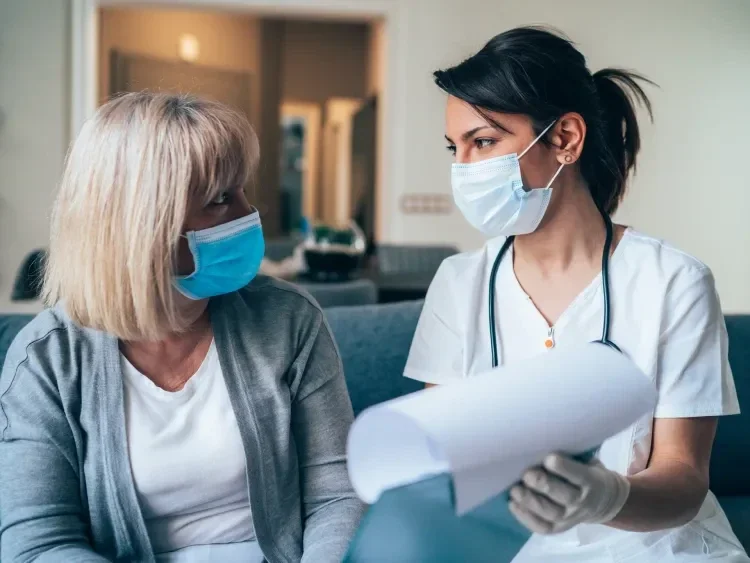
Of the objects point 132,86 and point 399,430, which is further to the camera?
point 132,86

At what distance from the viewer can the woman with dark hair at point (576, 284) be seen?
114 centimetres

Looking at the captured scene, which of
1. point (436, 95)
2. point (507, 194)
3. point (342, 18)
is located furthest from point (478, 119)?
point (342, 18)

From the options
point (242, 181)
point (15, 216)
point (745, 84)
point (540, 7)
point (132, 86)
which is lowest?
point (15, 216)

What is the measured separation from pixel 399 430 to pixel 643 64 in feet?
14.6

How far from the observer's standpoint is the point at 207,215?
44.9 inches

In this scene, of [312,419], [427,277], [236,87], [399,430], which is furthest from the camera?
[236,87]

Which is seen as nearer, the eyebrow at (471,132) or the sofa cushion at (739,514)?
the eyebrow at (471,132)

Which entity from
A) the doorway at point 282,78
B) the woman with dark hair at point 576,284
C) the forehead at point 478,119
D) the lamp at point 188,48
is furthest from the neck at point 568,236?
the lamp at point 188,48

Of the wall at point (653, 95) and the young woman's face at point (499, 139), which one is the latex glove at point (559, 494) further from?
the wall at point (653, 95)

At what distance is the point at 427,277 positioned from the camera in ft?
9.30

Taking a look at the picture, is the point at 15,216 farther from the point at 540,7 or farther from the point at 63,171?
the point at 63,171

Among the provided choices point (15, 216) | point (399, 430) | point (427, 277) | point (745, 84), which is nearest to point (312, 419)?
point (399, 430)

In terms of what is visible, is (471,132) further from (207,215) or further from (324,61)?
(324,61)

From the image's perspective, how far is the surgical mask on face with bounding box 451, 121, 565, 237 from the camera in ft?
4.20
